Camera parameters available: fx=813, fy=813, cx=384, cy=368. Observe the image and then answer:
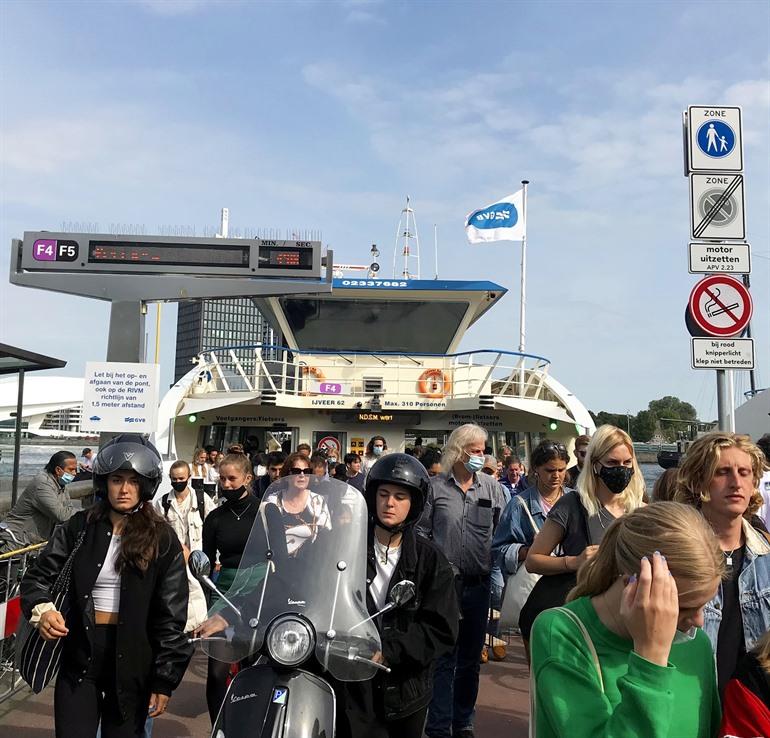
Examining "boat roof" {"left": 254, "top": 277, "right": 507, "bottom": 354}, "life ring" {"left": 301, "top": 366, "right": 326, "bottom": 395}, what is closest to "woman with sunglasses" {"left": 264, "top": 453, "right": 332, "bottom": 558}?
"life ring" {"left": 301, "top": 366, "right": 326, "bottom": 395}

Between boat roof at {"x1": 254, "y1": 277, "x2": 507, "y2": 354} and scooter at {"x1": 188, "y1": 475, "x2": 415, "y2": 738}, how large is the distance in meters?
15.2

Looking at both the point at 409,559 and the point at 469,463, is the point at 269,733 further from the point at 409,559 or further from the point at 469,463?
the point at 469,463

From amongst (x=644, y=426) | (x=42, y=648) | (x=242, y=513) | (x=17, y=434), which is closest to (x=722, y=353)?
(x=242, y=513)

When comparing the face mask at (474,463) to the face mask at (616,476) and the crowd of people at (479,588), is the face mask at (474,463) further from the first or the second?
the face mask at (616,476)

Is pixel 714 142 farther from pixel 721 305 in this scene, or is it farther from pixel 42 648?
pixel 42 648

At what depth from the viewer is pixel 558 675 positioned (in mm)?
1691

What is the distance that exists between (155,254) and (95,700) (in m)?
7.41

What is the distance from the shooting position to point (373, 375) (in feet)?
58.2

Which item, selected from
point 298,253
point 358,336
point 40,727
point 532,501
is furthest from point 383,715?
point 358,336

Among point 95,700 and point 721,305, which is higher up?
point 721,305

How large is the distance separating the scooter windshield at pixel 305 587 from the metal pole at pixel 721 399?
3.48 meters

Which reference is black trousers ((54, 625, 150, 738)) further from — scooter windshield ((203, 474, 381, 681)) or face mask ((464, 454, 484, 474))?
face mask ((464, 454, 484, 474))

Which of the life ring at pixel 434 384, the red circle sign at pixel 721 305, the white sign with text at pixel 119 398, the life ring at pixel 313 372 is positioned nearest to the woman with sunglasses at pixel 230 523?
the red circle sign at pixel 721 305

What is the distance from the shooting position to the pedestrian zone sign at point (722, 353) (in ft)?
18.4
